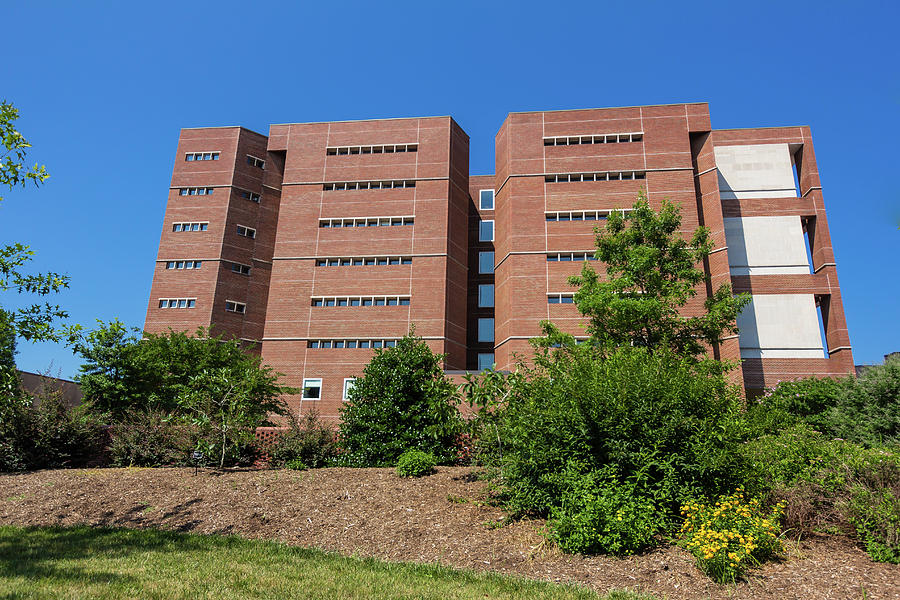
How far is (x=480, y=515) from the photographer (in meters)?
9.98

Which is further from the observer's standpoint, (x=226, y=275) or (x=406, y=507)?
(x=226, y=275)

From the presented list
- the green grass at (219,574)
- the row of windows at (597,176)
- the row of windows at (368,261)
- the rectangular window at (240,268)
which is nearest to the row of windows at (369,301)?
the row of windows at (368,261)

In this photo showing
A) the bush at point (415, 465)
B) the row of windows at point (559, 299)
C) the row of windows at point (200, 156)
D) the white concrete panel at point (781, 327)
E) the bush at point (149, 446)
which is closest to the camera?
the bush at point (415, 465)

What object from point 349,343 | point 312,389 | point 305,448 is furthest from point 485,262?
point 305,448

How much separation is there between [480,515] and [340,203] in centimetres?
3259

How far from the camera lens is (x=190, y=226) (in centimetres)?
4009

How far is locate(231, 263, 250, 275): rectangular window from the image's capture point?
3966 centimetres

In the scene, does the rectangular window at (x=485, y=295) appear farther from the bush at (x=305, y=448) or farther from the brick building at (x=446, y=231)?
the bush at (x=305, y=448)

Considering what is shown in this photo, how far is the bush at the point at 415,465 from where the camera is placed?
1298cm

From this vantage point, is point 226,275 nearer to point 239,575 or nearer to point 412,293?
point 412,293

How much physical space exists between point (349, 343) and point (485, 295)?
43.1 ft

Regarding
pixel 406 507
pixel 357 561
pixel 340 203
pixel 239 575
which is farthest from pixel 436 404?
pixel 340 203

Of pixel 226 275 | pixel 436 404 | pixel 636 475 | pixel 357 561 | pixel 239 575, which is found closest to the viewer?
pixel 239 575

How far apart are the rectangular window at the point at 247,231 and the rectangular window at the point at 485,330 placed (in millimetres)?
18397
